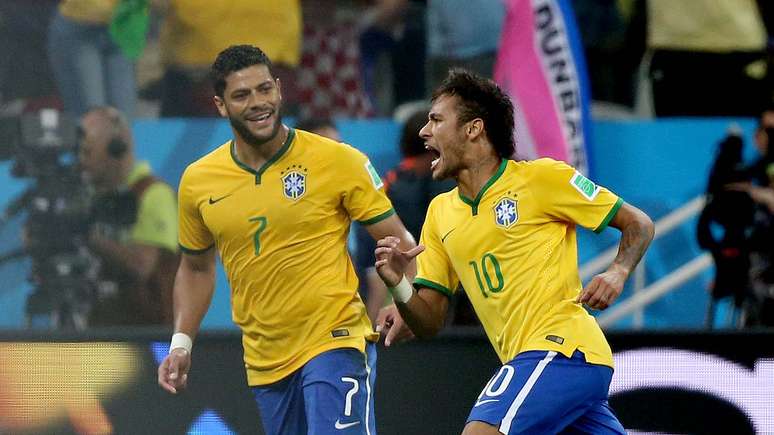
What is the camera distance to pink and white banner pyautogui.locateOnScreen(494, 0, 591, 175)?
1017cm

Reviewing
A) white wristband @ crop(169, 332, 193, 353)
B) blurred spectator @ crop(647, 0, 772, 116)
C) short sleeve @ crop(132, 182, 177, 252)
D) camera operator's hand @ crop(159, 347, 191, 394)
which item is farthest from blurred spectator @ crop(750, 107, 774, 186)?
camera operator's hand @ crop(159, 347, 191, 394)

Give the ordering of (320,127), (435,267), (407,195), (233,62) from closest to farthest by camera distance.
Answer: (435,267)
(233,62)
(407,195)
(320,127)

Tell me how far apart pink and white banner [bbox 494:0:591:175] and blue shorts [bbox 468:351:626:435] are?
13.9 feet

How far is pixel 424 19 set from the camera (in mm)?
10438

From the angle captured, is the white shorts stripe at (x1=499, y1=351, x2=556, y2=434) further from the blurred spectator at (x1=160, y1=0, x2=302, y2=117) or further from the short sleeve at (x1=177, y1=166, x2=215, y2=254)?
the blurred spectator at (x1=160, y1=0, x2=302, y2=117)

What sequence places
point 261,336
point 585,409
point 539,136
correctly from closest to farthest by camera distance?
point 585,409
point 261,336
point 539,136

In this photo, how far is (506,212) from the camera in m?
6.20

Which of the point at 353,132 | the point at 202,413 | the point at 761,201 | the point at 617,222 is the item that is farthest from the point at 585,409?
the point at 353,132

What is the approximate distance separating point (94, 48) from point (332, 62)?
1576 millimetres

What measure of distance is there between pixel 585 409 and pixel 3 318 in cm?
502

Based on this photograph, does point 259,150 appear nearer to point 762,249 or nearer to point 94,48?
point 94,48

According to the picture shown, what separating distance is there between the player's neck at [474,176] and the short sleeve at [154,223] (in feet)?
12.4

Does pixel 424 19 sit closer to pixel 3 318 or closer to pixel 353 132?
pixel 353 132

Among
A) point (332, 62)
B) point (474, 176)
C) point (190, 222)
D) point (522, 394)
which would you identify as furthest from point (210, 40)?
point (522, 394)
